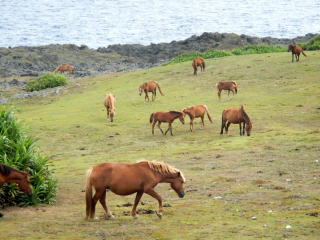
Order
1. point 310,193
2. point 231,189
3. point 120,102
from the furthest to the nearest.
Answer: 1. point 120,102
2. point 231,189
3. point 310,193

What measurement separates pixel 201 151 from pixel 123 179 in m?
9.27

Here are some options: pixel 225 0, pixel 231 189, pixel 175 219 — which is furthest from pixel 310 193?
pixel 225 0

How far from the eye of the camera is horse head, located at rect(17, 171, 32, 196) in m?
14.6

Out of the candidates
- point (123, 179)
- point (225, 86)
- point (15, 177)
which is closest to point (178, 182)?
point (123, 179)

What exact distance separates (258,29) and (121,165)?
325 feet

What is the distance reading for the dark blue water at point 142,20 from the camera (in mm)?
103875

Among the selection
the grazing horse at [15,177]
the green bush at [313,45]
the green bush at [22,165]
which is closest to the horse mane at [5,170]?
the grazing horse at [15,177]

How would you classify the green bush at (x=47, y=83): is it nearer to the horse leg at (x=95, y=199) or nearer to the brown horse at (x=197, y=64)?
the brown horse at (x=197, y=64)

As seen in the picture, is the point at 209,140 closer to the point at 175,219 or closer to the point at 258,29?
the point at 175,219

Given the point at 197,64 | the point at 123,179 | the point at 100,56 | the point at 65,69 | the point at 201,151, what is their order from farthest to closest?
the point at 100,56 → the point at 65,69 → the point at 197,64 → the point at 201,151 → the point at 123,179

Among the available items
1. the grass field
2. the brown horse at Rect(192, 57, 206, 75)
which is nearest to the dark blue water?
the brown horse at Rect(192, 57, 206, 75)

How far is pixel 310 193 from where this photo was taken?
15852 millimetres

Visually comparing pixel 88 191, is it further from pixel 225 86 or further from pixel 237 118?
pixel 225 86

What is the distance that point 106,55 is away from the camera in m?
63.8
